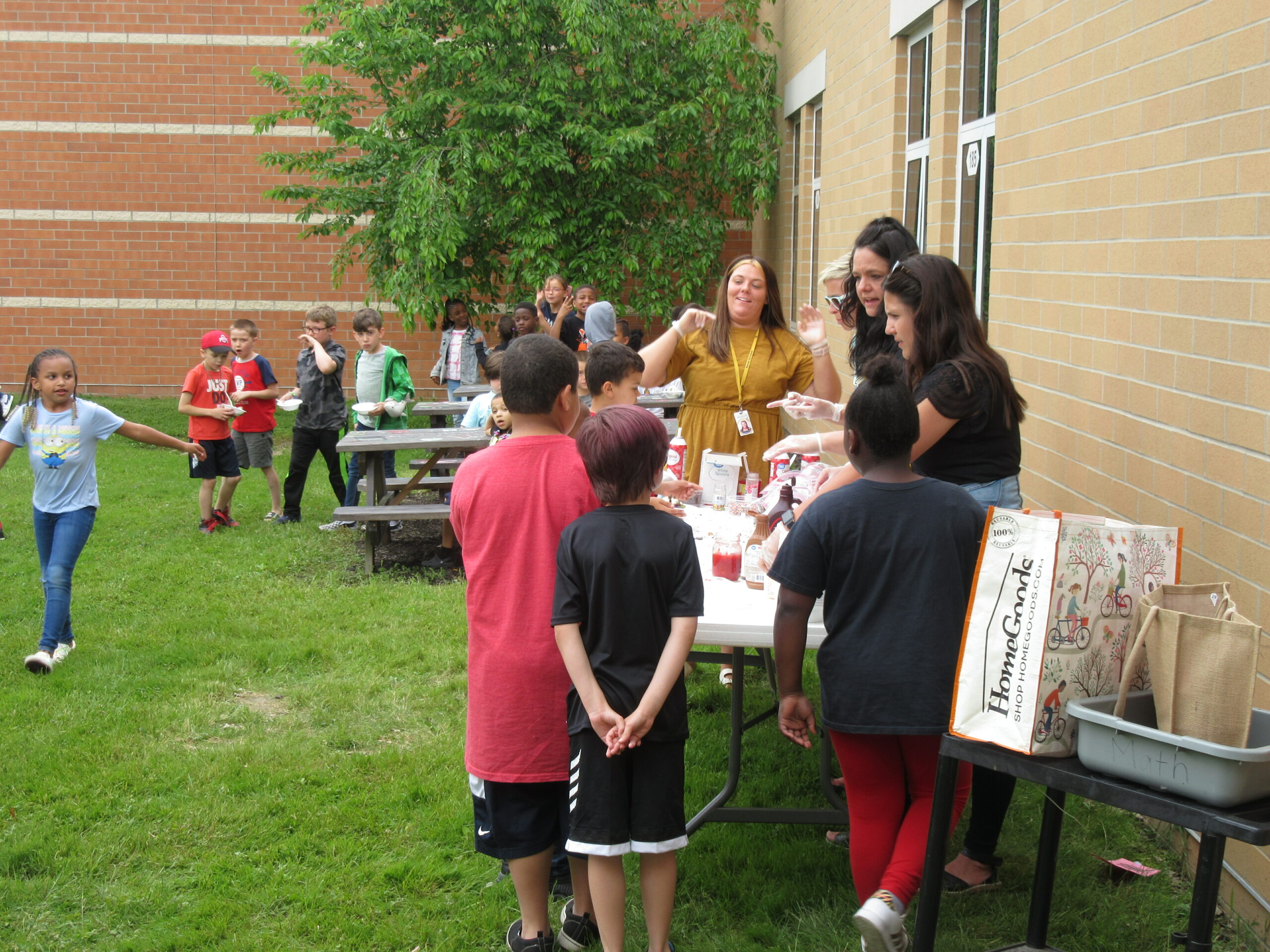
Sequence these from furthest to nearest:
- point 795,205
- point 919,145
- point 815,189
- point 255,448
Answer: point 795,205, point 815,189, point 255,448, point 919,145

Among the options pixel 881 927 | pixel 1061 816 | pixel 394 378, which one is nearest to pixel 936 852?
pixel 881 927

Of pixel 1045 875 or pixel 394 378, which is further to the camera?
pixel 394 378

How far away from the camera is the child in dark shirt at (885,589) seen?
Answer: 2592mm

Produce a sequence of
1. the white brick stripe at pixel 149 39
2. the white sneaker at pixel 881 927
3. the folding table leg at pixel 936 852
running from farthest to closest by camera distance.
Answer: the white brick stripe at pixel 149 39 → the white sneaker at pixel 881 927 → the folding table leg at pixel 936 852

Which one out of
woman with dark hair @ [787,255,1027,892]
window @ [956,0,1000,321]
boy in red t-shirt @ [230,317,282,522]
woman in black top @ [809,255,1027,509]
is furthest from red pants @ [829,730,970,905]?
boy in red t-shirt @ [230,317,282,522]

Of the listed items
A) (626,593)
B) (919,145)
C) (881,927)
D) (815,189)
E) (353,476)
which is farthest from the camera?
(815,189)

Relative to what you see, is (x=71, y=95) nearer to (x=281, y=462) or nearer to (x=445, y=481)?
(x=281, y=462)

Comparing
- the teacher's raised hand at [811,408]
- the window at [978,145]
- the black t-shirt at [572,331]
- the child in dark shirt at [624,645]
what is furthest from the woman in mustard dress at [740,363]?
the black t-shirt at [572,331]

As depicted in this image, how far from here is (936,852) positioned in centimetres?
241

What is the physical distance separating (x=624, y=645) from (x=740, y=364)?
2.30 metres

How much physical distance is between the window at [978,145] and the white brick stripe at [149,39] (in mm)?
12520

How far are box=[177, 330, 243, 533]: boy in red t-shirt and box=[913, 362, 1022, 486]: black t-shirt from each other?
6.66 metres

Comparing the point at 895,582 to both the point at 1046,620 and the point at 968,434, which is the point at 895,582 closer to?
the point at 1046,620

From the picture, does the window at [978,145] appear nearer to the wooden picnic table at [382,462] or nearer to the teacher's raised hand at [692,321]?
the teacher's raised hand at [692,321]
